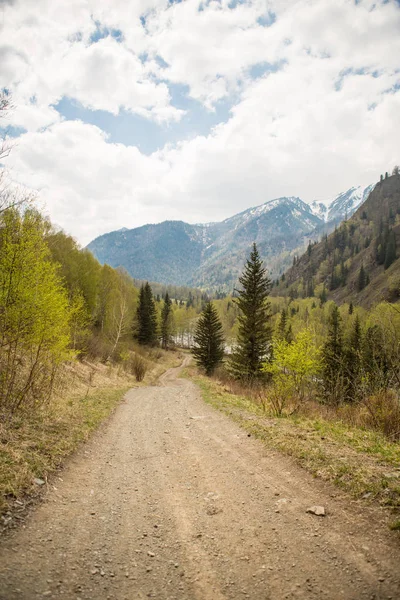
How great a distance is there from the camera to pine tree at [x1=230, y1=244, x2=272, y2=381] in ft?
87.8

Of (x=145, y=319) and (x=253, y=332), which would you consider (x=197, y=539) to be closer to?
(x=253, y=332)

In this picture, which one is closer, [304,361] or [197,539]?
[197,539]

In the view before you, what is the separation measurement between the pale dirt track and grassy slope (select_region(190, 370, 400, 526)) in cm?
37

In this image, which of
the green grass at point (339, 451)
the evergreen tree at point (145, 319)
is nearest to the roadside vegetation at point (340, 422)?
the green grass at point (339, 451)

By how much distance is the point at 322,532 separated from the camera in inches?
164

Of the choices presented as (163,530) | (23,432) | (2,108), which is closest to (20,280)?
(23,432)

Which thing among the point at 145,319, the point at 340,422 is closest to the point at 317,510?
the point at 340,422

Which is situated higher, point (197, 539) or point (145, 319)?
point (145, 319)

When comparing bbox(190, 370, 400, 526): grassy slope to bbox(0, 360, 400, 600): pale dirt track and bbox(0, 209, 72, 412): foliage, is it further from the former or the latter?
bbox(0, 209, 72, 412): foliage

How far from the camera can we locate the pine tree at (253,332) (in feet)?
87.8

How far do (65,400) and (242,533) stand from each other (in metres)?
11.1

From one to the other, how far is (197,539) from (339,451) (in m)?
3.99

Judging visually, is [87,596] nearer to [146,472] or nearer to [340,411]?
[146,472]

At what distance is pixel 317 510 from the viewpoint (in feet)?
15.4
